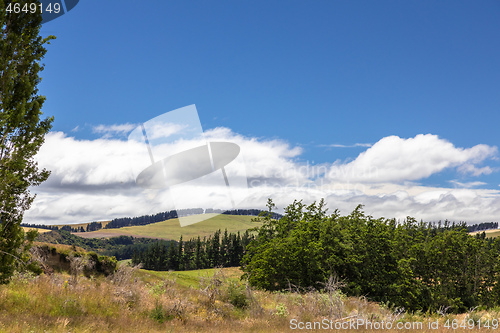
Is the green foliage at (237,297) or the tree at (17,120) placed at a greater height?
the tree at (17,120)

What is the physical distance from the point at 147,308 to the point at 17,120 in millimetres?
8037

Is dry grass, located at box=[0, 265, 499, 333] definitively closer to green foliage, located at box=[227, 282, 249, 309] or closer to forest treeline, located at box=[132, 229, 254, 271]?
green foliage, located at box=[227, 282, 249, 309]

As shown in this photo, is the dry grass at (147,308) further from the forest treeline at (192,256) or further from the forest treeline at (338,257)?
the forest treeline at (192,256)

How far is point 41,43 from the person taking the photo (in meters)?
12.4

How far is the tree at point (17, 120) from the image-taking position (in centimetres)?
1089

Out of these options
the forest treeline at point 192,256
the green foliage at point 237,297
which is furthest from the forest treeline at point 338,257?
the forest treeline at point 192,256

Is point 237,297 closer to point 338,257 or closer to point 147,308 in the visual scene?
point 147,308

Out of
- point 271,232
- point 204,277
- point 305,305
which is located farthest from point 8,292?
point 271,232

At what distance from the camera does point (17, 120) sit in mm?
11047

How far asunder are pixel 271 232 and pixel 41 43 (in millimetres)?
30577

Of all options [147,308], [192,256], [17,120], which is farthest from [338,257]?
[192,256]

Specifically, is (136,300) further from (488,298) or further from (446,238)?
(488,298)

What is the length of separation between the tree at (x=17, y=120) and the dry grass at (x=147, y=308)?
167 cm

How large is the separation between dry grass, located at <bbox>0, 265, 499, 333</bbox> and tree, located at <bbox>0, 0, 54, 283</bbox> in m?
1.67
